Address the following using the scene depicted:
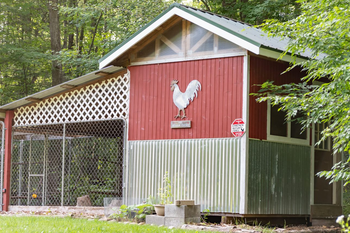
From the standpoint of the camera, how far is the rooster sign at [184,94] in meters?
11.4

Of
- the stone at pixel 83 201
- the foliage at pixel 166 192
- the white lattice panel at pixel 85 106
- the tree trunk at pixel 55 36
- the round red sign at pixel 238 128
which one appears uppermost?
the tree trunk at pixel 55 36

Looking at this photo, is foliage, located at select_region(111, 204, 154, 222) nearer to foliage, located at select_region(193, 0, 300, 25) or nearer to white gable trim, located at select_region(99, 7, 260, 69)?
white gable trim, located at select_region(99, 7, 260, 69)

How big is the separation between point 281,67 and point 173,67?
8.25ft

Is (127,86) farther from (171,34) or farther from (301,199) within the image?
(301,199)

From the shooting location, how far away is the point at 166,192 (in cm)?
1141

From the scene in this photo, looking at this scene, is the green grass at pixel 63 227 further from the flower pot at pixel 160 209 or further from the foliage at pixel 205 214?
the foliage at pixel 205 214

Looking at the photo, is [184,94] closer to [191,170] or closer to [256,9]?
[191,170]

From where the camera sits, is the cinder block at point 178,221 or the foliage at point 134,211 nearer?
the cinder block at point 178,221

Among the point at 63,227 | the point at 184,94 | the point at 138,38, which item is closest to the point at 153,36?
Answer: the point at 138,38

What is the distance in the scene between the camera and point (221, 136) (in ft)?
35.7

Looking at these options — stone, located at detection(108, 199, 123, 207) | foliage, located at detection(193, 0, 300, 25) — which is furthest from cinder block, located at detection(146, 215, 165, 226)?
foliage, located at detection(193, 0, 300, 25)

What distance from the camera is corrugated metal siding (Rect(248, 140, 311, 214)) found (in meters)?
10.8

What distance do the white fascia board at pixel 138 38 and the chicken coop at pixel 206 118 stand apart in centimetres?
2

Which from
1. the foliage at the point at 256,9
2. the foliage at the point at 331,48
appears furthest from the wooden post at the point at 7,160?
the foliage at the point at 256,9
